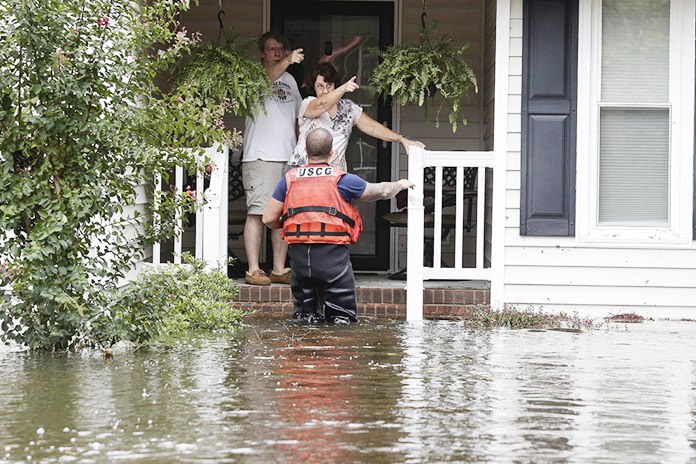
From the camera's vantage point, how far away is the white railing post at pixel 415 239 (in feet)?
33.0

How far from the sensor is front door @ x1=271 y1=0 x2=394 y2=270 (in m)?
12.5

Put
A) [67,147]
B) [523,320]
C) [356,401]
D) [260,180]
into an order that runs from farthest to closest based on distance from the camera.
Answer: [260,180] → [523,320] → [67,147] → [356,401]

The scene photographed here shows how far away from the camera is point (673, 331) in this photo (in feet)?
31.0

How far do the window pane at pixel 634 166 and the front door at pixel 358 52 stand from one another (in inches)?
113

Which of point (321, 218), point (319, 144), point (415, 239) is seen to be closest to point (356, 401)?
point (321, 218)

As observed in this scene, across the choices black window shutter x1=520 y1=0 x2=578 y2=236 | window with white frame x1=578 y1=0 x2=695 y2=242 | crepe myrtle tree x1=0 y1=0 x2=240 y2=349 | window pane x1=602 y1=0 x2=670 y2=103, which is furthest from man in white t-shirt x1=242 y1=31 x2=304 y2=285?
crepe myrtle tree x1=0 y1=0 x2=240 y2=349

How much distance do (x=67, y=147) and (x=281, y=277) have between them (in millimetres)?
3331

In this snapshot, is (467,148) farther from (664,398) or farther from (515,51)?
(664,398)

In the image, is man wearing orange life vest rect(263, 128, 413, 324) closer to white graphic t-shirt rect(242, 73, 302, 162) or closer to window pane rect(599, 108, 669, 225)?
white graphic t-shirt rect(242, 73, 302, 162)

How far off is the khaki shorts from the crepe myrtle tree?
2.80m

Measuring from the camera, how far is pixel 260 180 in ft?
35.1

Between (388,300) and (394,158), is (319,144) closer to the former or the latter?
(388,300)

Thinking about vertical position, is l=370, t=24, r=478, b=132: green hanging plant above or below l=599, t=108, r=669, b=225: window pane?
above

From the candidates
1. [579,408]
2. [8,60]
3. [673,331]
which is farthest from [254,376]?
[673,331]
